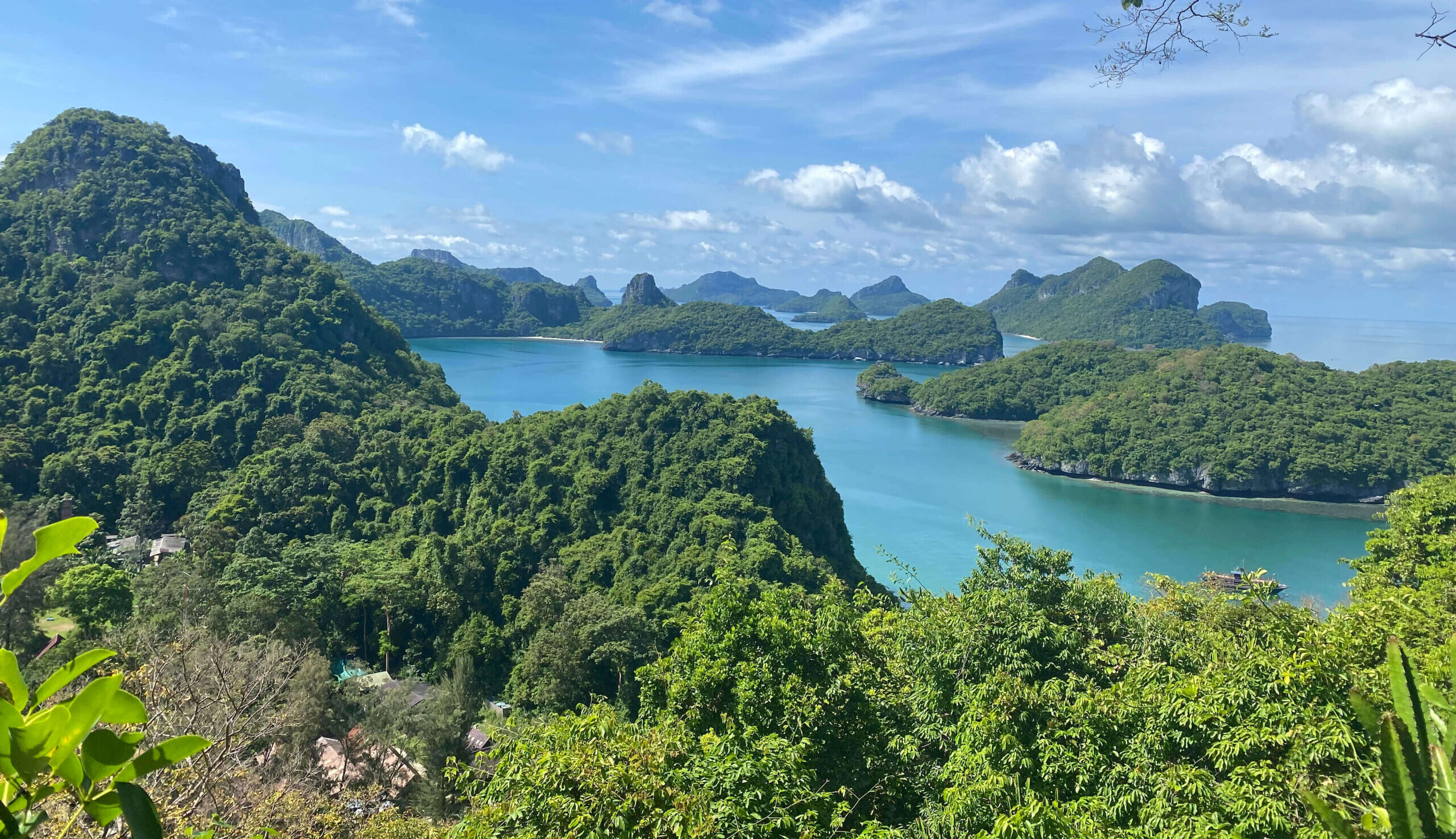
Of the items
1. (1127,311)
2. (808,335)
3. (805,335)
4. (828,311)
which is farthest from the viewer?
(828,311)

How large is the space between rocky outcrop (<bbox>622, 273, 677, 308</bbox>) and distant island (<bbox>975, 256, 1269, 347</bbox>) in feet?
192

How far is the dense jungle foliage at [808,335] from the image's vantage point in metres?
93.9

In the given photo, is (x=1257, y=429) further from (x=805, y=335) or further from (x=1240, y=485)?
(x=805, y=335)

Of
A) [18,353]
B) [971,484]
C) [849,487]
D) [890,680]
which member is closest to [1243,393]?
[971,484]

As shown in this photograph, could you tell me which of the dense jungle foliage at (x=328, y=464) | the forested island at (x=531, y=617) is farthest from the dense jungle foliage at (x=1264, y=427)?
the dense jungle foliage at (x=328, y=464)

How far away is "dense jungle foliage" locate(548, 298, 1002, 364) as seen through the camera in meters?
93.9

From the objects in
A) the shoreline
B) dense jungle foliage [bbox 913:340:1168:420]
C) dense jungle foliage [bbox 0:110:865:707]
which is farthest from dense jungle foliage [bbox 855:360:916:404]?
dense jungle foliage [bbox 0:110:865:707]

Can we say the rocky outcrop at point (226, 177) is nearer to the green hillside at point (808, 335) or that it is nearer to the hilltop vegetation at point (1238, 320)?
the green hillside at point (808, 335)

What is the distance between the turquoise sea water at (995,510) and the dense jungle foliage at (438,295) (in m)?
40.9

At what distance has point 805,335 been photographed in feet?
325

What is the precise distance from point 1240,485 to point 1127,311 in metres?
79.3

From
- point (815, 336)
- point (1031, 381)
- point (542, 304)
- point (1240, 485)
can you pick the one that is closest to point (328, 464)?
point (1240, 485)

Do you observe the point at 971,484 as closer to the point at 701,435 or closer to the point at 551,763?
the point at 701,435

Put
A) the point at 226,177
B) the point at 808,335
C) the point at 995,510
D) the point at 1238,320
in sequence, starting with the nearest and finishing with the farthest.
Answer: the point at 995,510 < the point at 226,177 < the point at 808,335 < the point at 1238,320
